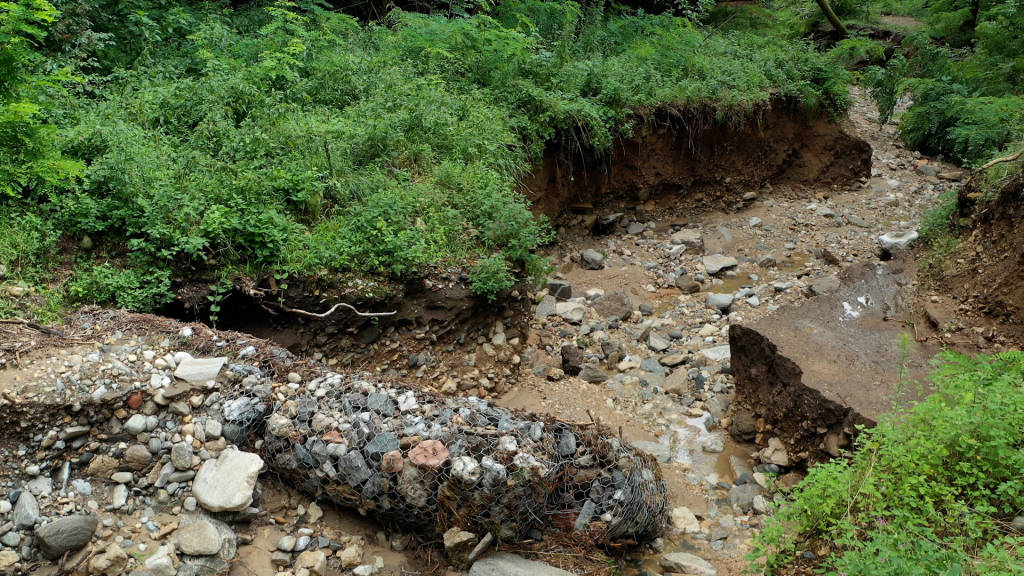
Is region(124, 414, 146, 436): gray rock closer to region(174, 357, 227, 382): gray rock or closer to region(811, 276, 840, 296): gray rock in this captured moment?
region(174, 357, 227, 382): gray rock

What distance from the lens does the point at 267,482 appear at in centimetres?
351

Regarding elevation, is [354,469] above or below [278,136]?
below

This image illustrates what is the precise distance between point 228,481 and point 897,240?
764cm

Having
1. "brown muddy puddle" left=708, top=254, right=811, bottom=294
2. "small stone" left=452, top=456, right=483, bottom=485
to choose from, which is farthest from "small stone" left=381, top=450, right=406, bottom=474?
"brown muddy puddle" left=708, top=254, right=811, bottom=294

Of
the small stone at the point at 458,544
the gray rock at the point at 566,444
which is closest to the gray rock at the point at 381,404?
the small stone at the point at 458,544

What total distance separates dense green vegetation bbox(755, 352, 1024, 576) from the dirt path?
0.87m

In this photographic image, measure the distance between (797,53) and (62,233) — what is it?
10.0m

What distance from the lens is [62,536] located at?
2947 millimetres

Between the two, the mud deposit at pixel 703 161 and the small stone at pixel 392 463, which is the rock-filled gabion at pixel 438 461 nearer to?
the small stone at pixel 392 463

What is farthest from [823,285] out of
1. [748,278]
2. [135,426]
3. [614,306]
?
[135,426]

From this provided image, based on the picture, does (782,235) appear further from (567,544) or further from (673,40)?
(567,544)

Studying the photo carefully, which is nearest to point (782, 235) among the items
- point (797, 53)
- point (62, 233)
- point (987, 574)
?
point (797, 53)

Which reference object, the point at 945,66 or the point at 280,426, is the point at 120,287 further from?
the point at 945,66

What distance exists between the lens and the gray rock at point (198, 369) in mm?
3611
